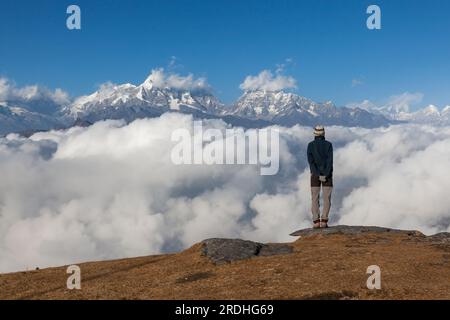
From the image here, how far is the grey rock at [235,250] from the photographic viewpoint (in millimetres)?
24172

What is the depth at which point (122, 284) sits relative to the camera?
20594 mm

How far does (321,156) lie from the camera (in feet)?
92.0

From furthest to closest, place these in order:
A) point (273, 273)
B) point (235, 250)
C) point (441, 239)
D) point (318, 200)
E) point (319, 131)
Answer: point (318, 200), point (441, 239), point (319, 131), point (235, 250), point (273, 273)

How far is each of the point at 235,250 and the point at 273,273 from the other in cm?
502

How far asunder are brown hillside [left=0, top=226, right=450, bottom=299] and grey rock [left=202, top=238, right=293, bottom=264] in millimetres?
53

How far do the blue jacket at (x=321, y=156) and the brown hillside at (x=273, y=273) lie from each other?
4.14 metres

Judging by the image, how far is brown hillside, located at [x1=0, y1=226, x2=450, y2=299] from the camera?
57.6 ft

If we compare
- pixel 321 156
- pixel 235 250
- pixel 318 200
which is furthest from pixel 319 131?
pixel 235 250

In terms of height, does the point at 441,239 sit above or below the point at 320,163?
below

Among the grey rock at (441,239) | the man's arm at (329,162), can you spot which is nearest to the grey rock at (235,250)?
the man's arm at (329,162)

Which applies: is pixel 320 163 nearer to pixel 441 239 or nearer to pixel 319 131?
pixel 319 131

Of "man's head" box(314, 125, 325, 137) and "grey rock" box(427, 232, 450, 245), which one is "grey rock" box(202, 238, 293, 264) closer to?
"man's head" box(314, 125, 325, 137)
